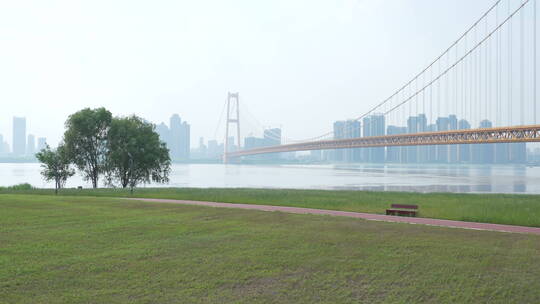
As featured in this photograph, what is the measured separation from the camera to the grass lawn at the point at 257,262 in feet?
17.9

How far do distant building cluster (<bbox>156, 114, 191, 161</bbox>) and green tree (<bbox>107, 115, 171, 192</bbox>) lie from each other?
131 m

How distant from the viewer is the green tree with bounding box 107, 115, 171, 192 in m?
30.5

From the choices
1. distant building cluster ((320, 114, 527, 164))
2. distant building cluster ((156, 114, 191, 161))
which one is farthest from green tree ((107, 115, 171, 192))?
distant building cluster ((156, 114, 191, 161))

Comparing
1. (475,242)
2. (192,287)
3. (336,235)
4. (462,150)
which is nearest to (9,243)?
(192,287)

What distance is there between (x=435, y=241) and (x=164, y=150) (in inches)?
1045

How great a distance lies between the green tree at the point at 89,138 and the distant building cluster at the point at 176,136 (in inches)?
5117

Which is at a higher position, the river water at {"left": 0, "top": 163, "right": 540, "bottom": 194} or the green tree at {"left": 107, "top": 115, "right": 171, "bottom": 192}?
the green tree at {"left": 107, "top": 115, "right": 171, "bottom": 192}

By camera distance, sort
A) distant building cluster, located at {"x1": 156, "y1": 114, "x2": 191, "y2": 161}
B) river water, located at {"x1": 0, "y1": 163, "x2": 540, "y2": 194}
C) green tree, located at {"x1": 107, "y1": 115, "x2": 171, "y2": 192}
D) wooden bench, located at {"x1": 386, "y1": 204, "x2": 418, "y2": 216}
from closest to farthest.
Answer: wooden bench, located at {"x1": 386, "y1": 204, "x2": 418, "y2": 216} < green tree, located at {"x1": 107, "y1": 115, "x2": 171, "y2": 192} < river water, located at {"x1": 0, "y1": 163, "x2": 540, "y2": 194} < distant building cluster, located at {"x1": 156, "y1": 114, "x2": 191, "y2": 161}

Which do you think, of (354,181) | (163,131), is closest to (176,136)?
(163,131)

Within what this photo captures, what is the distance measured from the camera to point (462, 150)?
12788cm

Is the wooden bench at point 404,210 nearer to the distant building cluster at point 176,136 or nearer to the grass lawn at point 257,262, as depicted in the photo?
the grass lawn at point 257,262

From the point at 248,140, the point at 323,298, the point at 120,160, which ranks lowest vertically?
the point at 323,298

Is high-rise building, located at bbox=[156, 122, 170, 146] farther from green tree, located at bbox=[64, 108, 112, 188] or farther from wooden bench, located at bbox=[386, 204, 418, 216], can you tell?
wooden bench, located at bbox=[386, 204, 418, 216]

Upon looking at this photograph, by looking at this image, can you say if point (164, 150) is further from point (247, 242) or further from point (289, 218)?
point (247, 242)
